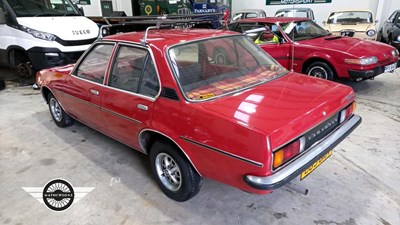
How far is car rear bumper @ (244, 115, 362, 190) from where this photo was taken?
1.82 metres

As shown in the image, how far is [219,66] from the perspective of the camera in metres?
2.68

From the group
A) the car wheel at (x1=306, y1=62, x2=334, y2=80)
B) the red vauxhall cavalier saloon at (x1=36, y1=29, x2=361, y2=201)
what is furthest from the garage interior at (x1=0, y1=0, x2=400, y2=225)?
the car wheel at (x1=306, y1=62, x2=334, y2=80)

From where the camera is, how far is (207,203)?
253 centimetres

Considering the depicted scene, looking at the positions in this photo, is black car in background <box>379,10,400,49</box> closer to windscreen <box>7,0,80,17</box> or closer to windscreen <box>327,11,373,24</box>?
windscreen <box>327,11,373,24</box>

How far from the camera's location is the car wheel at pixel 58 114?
159 inches

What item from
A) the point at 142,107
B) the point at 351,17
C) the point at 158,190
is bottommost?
the point at 158,190

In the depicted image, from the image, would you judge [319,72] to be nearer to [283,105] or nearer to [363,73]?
[363,73]

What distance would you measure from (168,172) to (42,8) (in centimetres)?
560

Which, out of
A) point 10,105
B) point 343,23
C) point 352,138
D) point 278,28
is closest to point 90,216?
point 352,138

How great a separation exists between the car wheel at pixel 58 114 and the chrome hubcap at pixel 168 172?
6.68 ft

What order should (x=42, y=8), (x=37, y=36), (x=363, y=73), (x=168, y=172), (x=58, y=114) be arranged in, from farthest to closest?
(x=42, y=8) → (x=37, y=36) → (x=363, y=73) → (x=58, y=114) → (x=168, y=172)

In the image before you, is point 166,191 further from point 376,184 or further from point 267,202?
point 376,184

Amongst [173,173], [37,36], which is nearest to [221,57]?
[173,173]

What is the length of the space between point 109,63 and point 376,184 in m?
2.75
